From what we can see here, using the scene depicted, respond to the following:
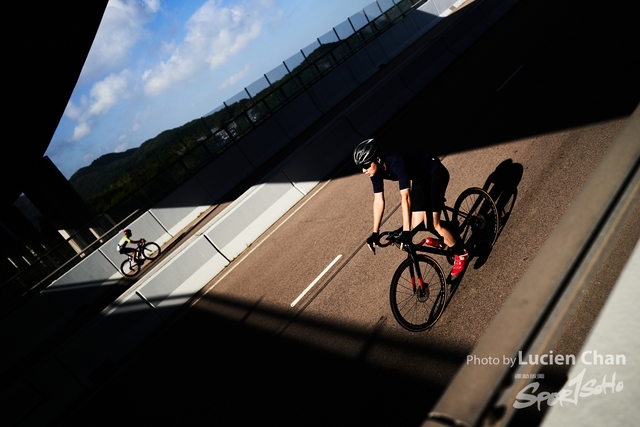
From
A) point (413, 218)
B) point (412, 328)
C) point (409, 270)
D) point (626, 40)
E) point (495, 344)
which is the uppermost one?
point (495, 344)

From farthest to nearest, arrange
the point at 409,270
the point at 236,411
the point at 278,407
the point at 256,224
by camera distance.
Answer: the point at 256,224
the point at 236,411
the point at 278,407
the point at 409,270

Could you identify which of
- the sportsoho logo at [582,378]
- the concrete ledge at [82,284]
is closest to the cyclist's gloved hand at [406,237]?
the sportsoho logo at [582,378]

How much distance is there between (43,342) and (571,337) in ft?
58.5

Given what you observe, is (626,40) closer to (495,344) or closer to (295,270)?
(295,270)

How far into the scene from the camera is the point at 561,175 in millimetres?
7859

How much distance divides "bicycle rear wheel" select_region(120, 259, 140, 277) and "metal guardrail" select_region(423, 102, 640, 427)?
19.3 metres

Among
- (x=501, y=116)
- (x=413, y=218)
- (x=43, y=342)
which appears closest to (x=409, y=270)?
(x=413, y=218)

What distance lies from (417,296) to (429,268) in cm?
71

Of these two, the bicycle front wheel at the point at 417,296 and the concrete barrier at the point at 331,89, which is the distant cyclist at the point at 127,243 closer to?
the concrete barrier at the point at 331,89

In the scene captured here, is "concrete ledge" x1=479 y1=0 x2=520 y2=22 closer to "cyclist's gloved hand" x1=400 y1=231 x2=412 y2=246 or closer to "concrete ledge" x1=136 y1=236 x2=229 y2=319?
"concrete ledge" x1=136 y1=236 x2=229 y2=319

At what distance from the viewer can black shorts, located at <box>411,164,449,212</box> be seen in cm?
591

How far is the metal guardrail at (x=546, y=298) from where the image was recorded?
168 cm

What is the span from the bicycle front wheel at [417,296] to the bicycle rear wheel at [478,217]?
1.13 metres

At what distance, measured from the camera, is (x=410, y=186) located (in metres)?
5.81
